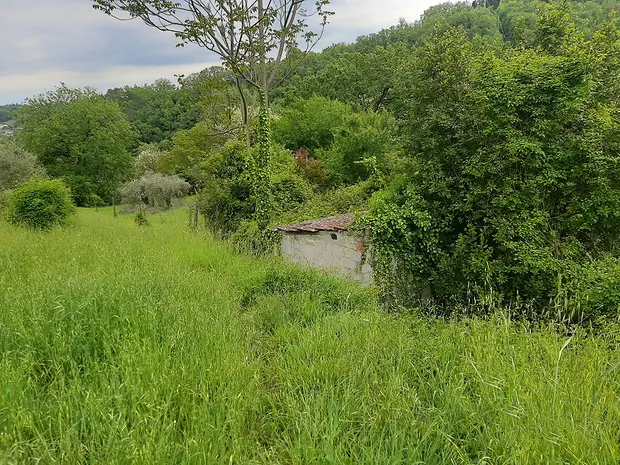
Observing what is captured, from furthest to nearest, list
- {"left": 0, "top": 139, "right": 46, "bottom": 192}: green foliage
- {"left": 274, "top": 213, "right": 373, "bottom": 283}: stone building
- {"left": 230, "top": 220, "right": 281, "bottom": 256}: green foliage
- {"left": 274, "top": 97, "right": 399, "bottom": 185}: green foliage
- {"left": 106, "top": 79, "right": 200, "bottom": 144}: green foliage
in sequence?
{"left": 106, "top": 79, "right": 200, "bottom": 144}: green foliage, {"left": 0, "top": 139, "right": 46, "bottom": 192}: green foliage, {"left": 274, "top": 97, "right": 399, "bottom": 185}: green foliage, {"left": 230, "top": 220, "right": 281, "bottom": 256}: green foliage, {"left": 274, "top": 213, "right": 373, "bottom": 283}: stone building

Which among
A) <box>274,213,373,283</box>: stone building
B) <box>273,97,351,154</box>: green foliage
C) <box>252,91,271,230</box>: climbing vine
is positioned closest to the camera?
<box>274,213,373,283</box>: stone building

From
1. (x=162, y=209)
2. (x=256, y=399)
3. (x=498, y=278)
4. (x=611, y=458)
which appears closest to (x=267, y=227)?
(x=498, y=278)

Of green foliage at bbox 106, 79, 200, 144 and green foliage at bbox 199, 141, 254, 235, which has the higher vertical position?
green foliage at bbox 106, 79, 200, 144

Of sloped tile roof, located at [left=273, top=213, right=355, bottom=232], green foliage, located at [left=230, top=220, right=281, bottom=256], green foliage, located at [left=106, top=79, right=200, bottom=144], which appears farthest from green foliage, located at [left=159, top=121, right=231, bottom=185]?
sloped tile roof, located at [left=273, top=213, right=355, bottom=232]

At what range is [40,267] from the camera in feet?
16.5

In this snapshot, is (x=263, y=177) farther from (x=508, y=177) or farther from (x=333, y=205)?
(x=508, y=177)

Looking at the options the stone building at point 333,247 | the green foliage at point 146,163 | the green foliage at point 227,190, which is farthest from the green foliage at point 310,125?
the green foliage at point 146,163

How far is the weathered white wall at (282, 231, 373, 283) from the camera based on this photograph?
8828 millimetres

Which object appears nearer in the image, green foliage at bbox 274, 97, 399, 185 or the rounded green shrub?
the rounded green shrub

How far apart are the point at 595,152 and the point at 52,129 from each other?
133 ft

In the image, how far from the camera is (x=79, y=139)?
113 ft

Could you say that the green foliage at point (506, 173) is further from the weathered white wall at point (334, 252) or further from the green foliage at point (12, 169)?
the green foliage at point (12, 169)

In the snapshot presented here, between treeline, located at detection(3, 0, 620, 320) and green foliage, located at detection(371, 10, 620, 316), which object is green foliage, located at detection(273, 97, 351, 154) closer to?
treeline, located at detection(3, 0, 620, 320)

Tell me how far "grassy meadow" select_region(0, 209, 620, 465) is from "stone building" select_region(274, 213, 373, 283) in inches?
181
